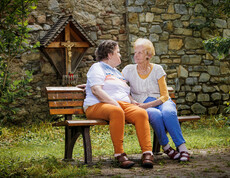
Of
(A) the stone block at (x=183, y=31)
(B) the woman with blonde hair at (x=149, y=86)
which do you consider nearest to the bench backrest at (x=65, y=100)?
(B) the woman with blonde hair at (x=149, y=86)

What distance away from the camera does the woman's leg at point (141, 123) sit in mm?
3326

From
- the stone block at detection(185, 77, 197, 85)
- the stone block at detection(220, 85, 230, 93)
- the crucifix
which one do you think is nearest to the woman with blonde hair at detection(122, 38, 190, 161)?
the crucifix

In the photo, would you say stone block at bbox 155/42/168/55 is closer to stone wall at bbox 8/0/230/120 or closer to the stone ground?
stone wall at bbox 8/0/230/120

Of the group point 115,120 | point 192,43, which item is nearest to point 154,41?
point 192,43

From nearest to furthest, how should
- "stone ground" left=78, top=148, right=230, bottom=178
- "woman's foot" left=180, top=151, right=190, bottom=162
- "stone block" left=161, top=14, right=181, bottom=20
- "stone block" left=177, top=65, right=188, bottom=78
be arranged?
"stone ground" left=78, top=148, right=230, bottom=178 → "woman's foot" left=180, top=151, right=190, bottom=162 → "stone block" left=161, top=14, right=181, bottom=20 → "stone block" left=177, top=65, right=188, bottom=78

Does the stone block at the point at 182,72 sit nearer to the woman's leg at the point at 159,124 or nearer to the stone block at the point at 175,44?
the stone block at the point at 175,44

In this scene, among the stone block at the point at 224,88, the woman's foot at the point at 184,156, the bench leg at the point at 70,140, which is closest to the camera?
the woman's foot at the point at 184,156

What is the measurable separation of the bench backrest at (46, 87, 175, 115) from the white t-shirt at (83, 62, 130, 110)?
0.68 ft

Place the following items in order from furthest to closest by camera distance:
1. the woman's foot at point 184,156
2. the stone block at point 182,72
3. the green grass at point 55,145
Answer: the stone block at point 182,72, the woman's foot at point 184,156, the green grass at point 55,145

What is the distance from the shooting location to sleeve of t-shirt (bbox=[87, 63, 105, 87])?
11.8 feet

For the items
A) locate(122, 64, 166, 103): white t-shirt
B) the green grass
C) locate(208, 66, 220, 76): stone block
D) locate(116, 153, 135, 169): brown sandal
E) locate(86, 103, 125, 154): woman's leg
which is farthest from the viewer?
locate(208, 66, 220, 76): stone block

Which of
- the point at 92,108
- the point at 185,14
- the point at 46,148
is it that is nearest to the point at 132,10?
the point at 185,14

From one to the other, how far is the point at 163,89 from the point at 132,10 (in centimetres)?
375

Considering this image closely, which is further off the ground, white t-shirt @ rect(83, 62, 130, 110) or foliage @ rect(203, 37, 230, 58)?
foliage @ rect(203, 37, 230, 58)
